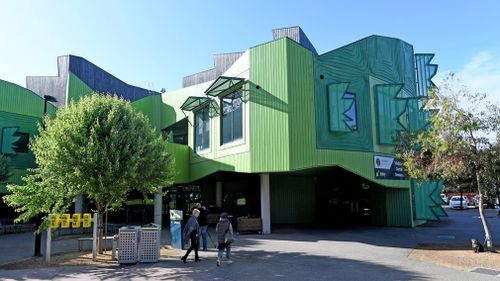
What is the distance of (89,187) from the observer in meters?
12.5

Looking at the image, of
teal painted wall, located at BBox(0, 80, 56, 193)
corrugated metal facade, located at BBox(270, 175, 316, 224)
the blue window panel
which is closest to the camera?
the blue window panel

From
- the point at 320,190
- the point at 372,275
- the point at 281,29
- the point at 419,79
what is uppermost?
the point at 281,29

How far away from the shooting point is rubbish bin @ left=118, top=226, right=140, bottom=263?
11.4 meters

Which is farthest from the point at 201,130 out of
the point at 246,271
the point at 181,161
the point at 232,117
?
the point at 246,271

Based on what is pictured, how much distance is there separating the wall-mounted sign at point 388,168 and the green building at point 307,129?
55 millimetres

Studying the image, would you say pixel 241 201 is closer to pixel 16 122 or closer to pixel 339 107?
pixel 339 107

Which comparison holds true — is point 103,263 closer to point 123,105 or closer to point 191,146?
point 123,105

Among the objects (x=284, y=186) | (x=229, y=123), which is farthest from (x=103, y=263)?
(x=284, y=186)

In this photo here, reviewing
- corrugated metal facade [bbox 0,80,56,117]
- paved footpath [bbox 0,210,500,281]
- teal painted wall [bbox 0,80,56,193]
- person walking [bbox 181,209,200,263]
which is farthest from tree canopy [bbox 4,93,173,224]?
corrugated metal facade [bbox 0,80,56,117]

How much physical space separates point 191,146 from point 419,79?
15565mm

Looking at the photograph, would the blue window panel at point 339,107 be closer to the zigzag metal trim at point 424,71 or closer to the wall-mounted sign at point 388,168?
the wall-mounted sign at point 388,168

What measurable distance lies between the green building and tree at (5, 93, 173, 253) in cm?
671

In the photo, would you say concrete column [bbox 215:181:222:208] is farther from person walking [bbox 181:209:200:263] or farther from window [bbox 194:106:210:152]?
person walking [bbox 181:209:200:263]

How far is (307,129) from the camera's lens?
719 inches
